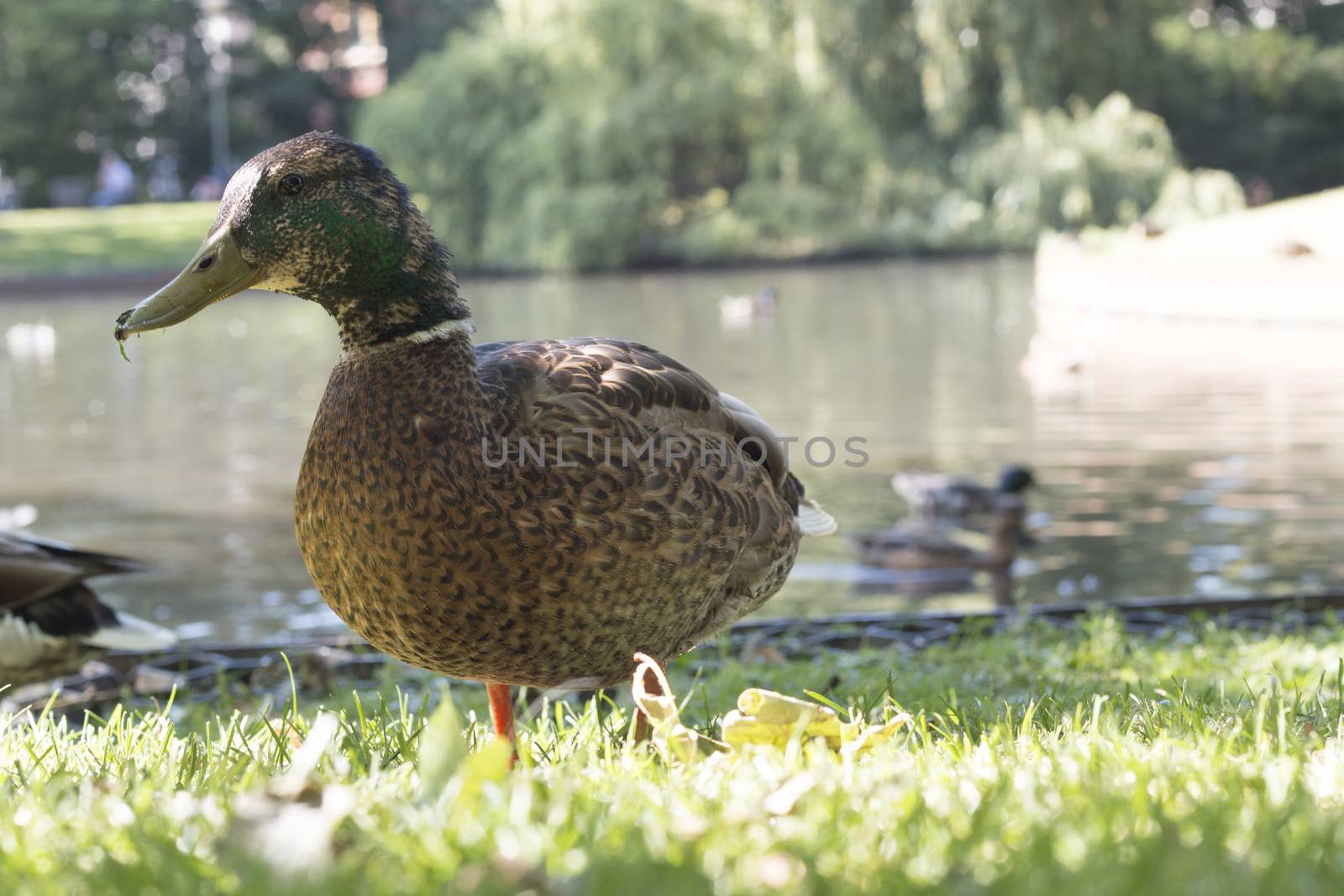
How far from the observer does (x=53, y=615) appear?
4.13 metres

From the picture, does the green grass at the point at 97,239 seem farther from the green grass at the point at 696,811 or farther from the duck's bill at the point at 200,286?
the green grass at the point at 696,811

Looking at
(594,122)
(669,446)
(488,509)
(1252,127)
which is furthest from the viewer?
(1252,127)

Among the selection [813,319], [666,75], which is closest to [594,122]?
[666,75]

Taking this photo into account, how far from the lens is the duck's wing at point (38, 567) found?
4.00 meters

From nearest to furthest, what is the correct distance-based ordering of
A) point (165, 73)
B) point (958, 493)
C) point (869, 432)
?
point (958, 493)
point (869, 432)
point (165, 73)

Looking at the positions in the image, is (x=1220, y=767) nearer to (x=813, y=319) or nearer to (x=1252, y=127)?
(x=813, y=319)

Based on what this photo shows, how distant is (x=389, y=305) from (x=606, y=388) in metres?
0.41

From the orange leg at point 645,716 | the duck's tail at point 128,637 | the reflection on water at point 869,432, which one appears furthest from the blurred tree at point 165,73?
the orange leg at point 645,716

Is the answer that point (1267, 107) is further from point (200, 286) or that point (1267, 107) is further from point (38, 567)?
point (200, 286)

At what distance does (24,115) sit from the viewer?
138ft

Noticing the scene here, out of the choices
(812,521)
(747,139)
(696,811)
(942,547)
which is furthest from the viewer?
(747,139)

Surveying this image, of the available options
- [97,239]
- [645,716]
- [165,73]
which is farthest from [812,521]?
[165,73]

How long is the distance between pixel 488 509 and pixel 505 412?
206 mm

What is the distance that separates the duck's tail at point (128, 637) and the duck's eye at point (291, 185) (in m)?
2.17
